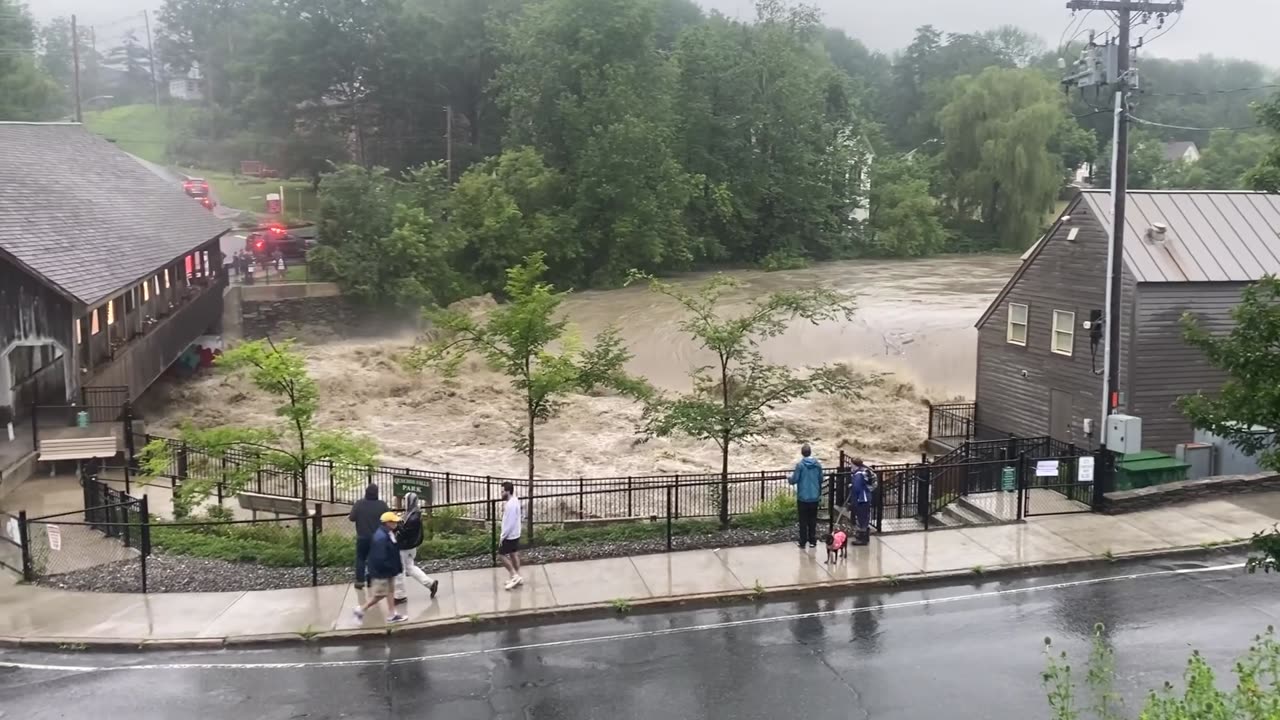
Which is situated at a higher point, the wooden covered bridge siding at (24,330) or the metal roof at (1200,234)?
the metal roof at (1200,234)

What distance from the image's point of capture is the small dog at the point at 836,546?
15.4 m

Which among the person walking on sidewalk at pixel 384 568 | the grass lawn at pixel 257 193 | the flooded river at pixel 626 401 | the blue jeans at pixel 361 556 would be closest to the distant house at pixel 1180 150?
the flooded river at pixel 626 401

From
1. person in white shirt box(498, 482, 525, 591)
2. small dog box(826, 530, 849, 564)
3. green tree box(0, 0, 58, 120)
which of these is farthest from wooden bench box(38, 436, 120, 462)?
green tree box(0, 0, 58, 120)

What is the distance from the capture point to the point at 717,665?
39.4 feet

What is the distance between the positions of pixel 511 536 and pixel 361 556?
1982mm

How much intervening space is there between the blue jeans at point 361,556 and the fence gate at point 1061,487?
34.8ft

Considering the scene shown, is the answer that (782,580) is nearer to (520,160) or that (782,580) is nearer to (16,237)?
(16,237)

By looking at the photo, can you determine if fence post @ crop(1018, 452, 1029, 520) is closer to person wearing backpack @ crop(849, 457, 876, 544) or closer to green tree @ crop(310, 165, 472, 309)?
person wearing backpack @ crop(849, 457, 876, 544)

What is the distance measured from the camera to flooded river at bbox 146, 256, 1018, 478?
2892cm

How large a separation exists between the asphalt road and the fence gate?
374cm

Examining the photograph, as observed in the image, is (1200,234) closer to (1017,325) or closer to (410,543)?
(1017,325)

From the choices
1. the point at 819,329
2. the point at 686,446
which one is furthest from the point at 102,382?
the point at 819,329

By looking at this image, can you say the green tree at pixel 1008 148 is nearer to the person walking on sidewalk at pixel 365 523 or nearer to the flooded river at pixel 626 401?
the flooded river at pixel 626 401

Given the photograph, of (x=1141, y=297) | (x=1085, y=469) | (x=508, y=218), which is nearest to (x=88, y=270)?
(x=1085, y=469)
